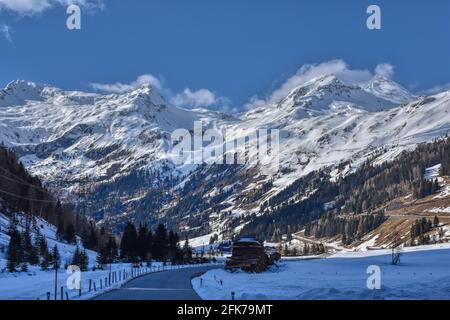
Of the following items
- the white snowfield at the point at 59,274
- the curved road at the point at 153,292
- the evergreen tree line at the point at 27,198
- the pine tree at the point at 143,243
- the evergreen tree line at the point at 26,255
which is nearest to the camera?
the curved road at the point at 153,292

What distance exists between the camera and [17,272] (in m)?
77.6

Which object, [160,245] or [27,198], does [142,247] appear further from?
[27,198]

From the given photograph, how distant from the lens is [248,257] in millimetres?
99562

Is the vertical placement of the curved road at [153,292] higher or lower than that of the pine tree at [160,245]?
lower

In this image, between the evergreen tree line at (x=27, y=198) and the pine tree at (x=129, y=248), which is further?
the evergreen tree line at (x=27, y=198)

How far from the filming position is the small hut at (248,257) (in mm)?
96812

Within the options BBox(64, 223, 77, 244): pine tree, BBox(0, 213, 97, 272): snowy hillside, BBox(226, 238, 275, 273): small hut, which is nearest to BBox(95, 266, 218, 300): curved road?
BBox(226, 238, 275, 273): small hut

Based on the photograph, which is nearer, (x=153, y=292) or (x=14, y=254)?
(x=153, y=292)

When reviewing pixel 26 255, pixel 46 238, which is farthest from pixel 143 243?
pixel 26 255

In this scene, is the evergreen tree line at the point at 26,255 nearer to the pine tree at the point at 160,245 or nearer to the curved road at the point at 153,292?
the curved road at the point at 153,292

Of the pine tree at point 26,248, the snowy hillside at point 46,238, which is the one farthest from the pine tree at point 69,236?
the pine tree at point 26,248
